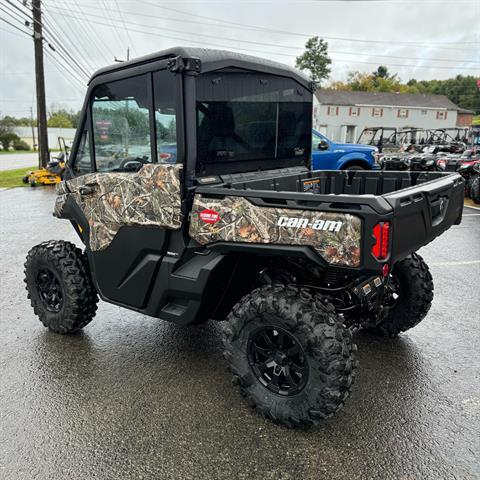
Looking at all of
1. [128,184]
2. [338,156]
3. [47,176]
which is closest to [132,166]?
[128,184]

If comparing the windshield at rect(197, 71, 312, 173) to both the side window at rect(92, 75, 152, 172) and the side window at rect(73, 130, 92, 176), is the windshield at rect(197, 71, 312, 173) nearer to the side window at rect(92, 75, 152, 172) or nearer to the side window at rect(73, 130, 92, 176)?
the side window at rect(92, 75, 152, 172)

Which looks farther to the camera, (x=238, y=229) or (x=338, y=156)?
(x=338, y=156)

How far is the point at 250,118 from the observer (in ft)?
11.7

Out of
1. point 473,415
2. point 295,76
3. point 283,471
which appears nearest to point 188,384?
point 283,471

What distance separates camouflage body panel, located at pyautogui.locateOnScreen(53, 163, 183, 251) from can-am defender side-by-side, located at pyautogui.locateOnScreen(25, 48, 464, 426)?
1 cm

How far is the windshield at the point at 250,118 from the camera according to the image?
3.16 meters

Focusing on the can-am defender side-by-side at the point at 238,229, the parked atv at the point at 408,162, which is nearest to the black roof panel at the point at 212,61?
the can-am defender side-by-side at the point at 238,229

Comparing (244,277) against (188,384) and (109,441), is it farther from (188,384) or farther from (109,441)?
(109,441)

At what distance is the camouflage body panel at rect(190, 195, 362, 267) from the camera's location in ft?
8.12

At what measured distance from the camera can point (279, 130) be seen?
3.93 m

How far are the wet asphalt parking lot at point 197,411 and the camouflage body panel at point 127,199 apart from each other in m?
1.01

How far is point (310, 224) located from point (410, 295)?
1810mm

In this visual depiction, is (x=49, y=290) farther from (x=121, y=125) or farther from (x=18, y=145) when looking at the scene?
(x=18, y=145)

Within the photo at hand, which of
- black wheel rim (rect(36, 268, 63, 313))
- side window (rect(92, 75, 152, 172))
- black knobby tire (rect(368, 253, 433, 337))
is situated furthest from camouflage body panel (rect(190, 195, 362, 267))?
black wheel rim (rect(36, 268, 63, 313))
